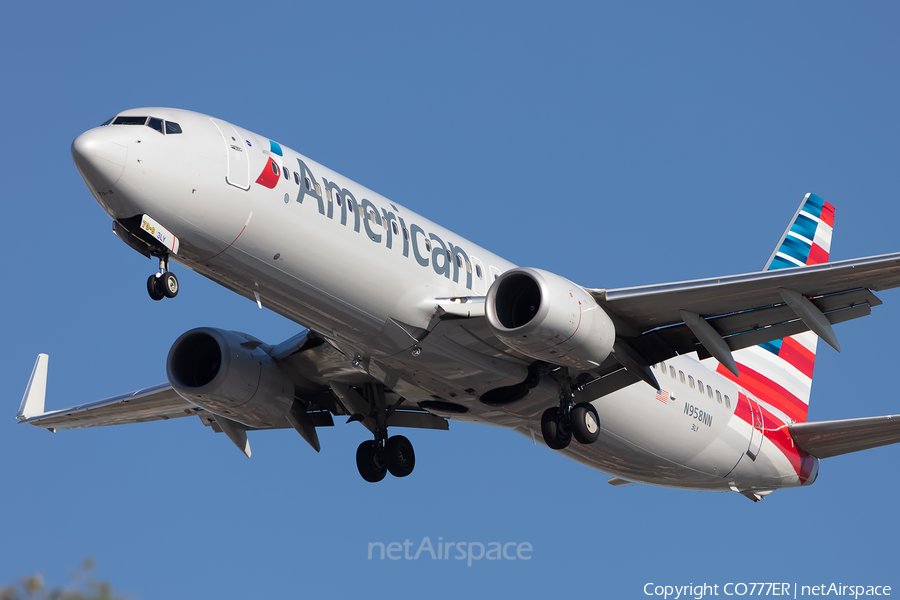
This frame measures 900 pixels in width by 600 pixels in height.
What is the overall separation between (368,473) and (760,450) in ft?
33.6

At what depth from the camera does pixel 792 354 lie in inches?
1262

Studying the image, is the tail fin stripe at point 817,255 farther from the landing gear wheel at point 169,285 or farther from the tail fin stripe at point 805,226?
the landing gear wheel at point 169,285

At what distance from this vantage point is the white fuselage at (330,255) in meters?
17.6

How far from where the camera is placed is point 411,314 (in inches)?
780

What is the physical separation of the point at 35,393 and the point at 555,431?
49.0 ft

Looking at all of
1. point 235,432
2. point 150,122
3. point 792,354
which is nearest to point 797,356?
point 792,354

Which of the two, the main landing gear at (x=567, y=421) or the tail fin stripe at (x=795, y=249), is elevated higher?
the tail fin stripe at (x=795, y=249)

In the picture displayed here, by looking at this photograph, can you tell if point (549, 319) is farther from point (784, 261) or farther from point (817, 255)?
point (817, 255)

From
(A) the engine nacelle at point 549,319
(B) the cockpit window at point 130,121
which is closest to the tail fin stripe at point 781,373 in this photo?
(A) the engine nacelle at point 549,319

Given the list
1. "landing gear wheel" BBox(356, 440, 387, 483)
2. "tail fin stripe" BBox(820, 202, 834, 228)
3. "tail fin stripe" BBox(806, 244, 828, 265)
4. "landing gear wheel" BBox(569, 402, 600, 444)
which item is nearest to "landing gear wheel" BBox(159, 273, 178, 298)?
"landing gear wheel" BBox(569, 402, 600, 444)

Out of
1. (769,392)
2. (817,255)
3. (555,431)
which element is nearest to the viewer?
(555,431)

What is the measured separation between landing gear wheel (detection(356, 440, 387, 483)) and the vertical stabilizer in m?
9.93

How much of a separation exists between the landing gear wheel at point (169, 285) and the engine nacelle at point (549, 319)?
561 centimetres

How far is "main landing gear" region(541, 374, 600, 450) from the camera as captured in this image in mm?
21656
